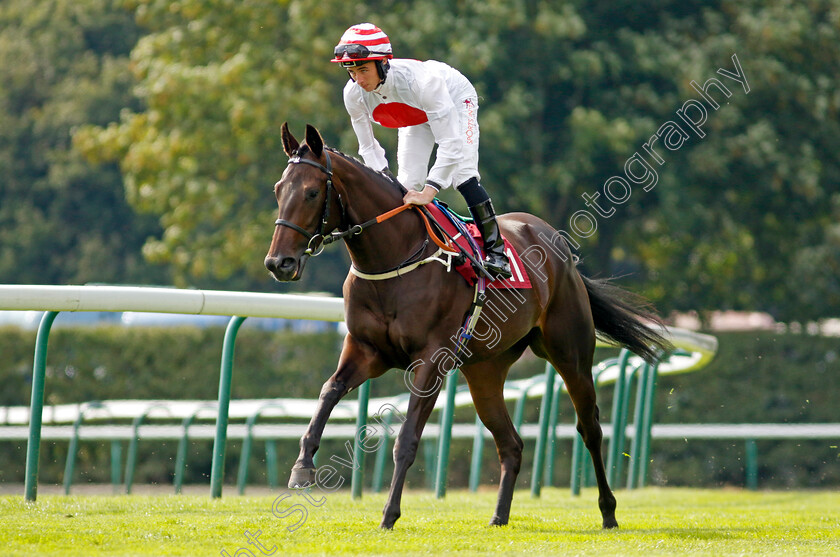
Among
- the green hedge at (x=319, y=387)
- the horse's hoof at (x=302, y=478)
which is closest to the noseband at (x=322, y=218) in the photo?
the horse's hoof at (x=302, y=478)

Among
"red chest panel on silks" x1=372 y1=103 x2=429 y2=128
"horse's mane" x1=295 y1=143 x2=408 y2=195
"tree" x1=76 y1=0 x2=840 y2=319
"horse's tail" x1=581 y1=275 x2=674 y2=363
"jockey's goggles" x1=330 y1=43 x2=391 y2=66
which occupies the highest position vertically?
"tree" x1=76 y1=0 x2=840 y2=319

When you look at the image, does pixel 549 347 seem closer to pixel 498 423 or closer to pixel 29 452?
pixel 498 423

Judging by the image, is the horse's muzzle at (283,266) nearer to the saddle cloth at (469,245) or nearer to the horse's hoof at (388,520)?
the saddle cloth at (469,245)

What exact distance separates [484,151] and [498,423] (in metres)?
10.5

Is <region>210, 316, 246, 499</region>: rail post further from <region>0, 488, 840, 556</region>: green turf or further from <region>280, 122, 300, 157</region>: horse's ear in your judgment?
<region>280, 122, 300, 157</region>: horse's ear

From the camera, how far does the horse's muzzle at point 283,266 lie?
4848 mm

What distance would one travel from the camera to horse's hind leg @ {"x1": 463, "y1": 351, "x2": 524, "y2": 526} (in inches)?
245

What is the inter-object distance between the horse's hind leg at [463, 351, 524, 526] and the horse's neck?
112cm

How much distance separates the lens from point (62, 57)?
94.3 ft

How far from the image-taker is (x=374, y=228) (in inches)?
213

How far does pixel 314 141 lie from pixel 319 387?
9.80 metres

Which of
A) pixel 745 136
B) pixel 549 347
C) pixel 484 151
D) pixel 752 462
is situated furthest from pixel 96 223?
pixel 549 347

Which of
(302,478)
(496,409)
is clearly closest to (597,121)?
(496,409)

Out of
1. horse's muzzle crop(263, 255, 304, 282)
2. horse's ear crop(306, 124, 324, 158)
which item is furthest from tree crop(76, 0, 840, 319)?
horse's muzzle crop(263, 255, 304, 282)
